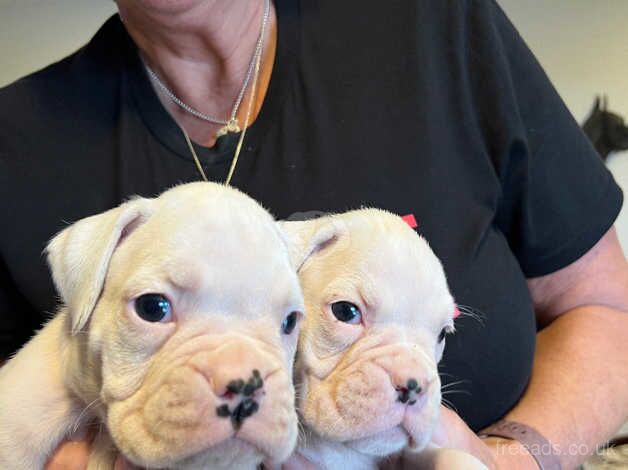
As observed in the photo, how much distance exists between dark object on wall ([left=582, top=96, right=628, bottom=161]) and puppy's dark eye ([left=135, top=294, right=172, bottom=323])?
8.07ft

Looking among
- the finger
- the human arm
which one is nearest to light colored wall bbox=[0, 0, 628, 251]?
the human arm

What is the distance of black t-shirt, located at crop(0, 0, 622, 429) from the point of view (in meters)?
1.02

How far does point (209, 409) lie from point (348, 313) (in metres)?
0.24

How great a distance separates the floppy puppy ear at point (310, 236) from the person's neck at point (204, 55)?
0.30m

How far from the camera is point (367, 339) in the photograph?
0.79m

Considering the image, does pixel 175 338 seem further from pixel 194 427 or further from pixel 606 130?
pixel 606 130

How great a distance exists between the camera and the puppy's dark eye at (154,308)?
2.27ft

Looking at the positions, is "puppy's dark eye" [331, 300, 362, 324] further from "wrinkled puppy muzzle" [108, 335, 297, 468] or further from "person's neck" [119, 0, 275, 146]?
"person's neck" [119, 0, 275, 146]

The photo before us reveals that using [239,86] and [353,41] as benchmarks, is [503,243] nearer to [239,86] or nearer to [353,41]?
[353,41]

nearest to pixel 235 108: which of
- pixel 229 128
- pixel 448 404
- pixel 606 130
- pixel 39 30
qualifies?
pixel 229 128

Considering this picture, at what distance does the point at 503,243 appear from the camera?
1.08 m

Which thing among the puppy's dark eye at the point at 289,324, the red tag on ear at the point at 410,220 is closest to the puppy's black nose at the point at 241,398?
the puppy's dark eye at the point at 289,324

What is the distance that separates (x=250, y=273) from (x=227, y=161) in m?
0.38

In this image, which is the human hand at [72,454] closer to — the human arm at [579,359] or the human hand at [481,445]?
the human hand at [481,445]
